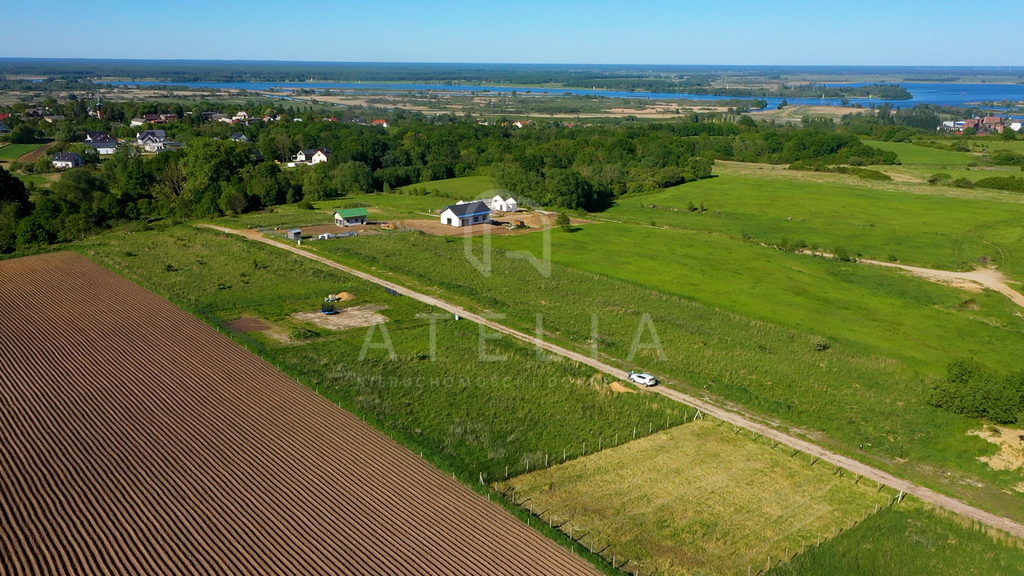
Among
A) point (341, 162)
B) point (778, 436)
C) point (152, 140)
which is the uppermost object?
point (152, 140)

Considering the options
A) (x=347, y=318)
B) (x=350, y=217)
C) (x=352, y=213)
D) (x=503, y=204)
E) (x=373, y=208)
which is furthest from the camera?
(x=373, y=208)

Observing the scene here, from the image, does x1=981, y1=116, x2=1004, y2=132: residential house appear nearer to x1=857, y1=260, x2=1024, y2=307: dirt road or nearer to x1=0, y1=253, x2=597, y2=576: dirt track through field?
x1=857, y1=260, x2=1024, y2=307: dirt road

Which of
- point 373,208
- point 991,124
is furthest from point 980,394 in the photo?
point 991,124

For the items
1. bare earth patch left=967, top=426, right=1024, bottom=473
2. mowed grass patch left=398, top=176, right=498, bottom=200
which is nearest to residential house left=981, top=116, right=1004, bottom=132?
mowed grass patch left=398, top=176, right=498, bottom=200

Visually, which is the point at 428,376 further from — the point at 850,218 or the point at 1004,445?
the point at 850,218

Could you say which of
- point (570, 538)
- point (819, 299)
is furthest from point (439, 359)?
point (819, 299)

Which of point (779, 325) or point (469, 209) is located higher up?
point (469, 209)

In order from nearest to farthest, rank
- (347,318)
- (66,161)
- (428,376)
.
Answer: (428,376) < (347,318) < (66,161)
